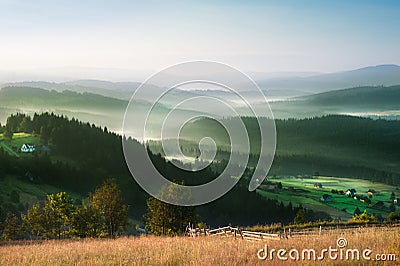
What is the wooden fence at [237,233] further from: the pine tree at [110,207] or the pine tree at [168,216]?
the pine tree at [168,216]

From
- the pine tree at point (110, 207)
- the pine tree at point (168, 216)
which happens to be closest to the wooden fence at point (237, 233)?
the pine tree at point (110, 207)

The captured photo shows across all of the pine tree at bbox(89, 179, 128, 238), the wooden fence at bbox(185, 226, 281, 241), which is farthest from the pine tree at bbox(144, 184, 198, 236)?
the wooden fence at bbox(185, 226, 281, 241)

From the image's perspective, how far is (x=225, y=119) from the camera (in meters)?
35.6

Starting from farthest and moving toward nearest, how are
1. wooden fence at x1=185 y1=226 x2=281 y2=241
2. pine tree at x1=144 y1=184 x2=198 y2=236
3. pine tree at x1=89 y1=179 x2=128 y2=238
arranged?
1. pine tree at x1=144 y1=184 x2=198 y2=236
2. pine tree at x1=89 y1=179 x2=128 y2=238
3. wooden fence at x1=185 y1=226 x2=281 y2=241

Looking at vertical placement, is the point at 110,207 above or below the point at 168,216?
above

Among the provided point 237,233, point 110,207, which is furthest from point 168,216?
point 237,233

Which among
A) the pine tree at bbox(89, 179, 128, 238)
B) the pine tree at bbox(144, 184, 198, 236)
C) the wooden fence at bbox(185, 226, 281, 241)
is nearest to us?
the wooden fence at bbox(185, 226, 281, 241)

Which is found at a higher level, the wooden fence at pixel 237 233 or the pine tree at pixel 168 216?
the wooden fence at pixel 237 233

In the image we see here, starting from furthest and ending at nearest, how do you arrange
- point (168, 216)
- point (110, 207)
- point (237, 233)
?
point (168, 216) → point (110, 207) → point (237, 233)

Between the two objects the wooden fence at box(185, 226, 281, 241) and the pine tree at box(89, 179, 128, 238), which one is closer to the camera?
the wooden fence at box(185, 226, 281, 241)

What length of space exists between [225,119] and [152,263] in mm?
19685

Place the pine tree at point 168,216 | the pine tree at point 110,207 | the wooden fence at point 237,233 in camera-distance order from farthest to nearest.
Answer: the pine tree at point 168,216, the pine tree at point 110,207, the wooden fence at point 237,233

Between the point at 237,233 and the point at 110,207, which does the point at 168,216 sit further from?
the point at 237,233

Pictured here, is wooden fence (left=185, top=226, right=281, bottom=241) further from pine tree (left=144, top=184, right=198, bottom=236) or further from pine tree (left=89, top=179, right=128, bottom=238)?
pine tree (left=144, top=184, right=198, bottom=236)
